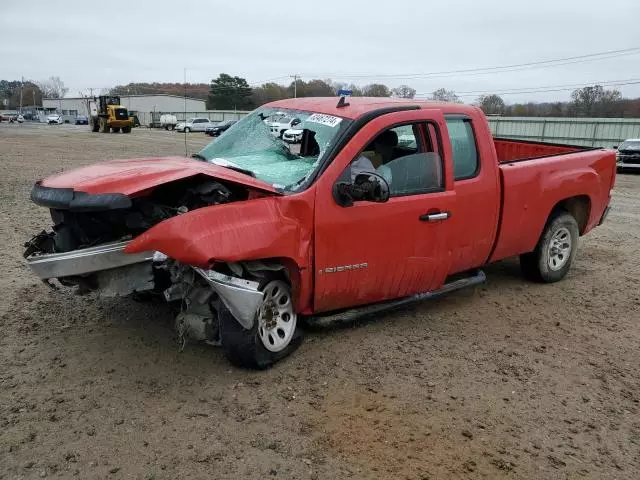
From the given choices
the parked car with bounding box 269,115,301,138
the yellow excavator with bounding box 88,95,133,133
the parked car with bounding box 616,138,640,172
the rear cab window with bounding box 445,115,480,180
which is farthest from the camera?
the yellow excavator with bounding box 88,95,133,133

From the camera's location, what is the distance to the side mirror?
4.04 meters

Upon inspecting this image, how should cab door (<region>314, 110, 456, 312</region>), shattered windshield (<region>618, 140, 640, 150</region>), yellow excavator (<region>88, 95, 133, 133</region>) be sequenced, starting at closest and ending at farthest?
cab door (<region>314, 110, 456, 312</region>) → shattered windshield (<region>618, 140, 640, 150</region>) → yellow excavator (<region>88, 95, 133, 133</region>)

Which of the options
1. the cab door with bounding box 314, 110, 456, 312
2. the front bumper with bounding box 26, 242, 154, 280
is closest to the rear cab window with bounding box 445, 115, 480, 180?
the cab door with bounding box 314, 110, 456, 312

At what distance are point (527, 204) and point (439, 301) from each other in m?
1.26

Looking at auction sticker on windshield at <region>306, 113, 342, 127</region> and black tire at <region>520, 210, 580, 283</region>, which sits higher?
auction sticker on windshield at <region>306, 113, 342, 127</region>

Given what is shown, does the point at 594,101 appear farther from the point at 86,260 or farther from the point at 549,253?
the point at 86,260

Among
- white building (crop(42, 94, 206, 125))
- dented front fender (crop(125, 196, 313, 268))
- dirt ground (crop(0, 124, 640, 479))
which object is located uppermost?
white building (crop(42, 94, 206, 125))

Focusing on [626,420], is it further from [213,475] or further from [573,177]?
[573,177]

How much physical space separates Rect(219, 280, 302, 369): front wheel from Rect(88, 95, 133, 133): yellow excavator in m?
44.9

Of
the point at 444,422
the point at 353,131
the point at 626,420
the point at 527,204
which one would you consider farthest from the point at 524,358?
the point at 353,131

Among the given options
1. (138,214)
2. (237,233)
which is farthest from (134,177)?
(237,233)

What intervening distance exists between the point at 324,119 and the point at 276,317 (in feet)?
5.31

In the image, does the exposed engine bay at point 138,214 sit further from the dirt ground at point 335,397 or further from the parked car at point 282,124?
the parked car at point 282,124

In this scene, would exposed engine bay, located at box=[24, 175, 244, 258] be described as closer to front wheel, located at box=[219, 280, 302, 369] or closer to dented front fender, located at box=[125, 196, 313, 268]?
dented front fender, located at box=[125, 196, 313, 268]
